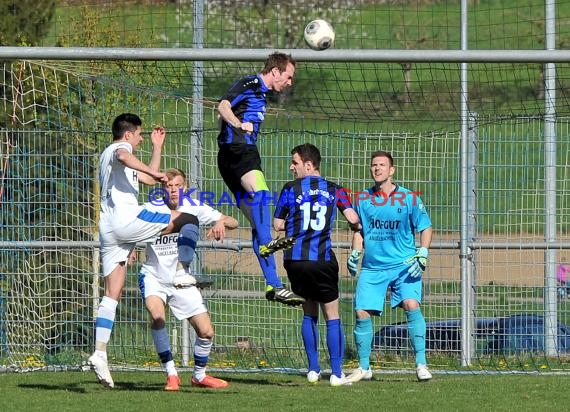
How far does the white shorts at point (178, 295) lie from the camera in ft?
33.1

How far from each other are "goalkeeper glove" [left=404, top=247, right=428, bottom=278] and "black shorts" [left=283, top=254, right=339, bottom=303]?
754 millimetres

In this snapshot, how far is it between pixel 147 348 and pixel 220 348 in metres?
0.76

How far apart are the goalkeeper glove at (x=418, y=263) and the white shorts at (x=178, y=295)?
1892mm

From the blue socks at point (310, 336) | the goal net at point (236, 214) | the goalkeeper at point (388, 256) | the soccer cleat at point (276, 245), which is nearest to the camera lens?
the soccer cleat at point (276, 245)

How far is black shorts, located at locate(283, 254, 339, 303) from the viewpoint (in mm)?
10062

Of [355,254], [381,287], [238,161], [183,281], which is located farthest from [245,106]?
[381,287]

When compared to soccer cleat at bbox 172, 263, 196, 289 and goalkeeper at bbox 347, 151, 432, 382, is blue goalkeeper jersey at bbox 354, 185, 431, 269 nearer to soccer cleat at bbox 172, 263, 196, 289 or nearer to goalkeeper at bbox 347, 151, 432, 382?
goalkeeper at bbox 347, 151, 432, 382

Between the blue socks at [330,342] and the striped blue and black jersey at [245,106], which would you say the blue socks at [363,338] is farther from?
the striped blue and black jersey at [245,106]

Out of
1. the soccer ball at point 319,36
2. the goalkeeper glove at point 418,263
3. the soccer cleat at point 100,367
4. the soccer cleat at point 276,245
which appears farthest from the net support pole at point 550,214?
the soccer cleat at point 100,367

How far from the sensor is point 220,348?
40.8ft

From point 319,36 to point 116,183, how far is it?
220cm

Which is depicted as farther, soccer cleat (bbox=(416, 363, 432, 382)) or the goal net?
the goal net

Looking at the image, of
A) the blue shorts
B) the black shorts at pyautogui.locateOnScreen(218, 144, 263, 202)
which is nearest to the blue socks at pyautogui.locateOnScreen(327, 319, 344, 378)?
the blue shorts

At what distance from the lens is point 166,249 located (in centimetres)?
1013
